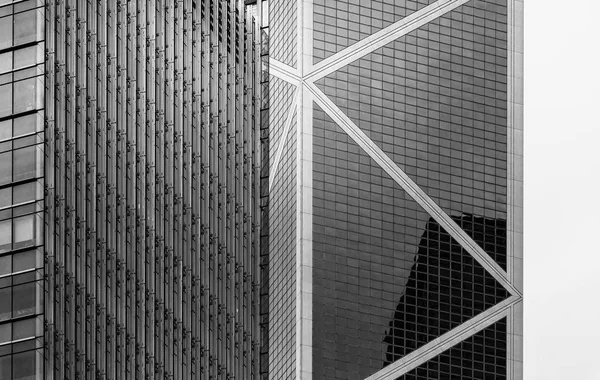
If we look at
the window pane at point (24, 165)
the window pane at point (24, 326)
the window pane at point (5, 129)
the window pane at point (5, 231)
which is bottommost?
the window pane at point (24, 326)

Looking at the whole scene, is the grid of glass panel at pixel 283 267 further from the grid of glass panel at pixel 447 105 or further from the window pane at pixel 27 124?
the window pane at pixel 27 124

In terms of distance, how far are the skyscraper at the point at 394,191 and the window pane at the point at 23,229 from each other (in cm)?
3284

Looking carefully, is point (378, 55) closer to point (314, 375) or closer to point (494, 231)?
point (494, 231)

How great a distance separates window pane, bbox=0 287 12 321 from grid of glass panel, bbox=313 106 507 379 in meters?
33.9

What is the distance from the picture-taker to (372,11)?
129m

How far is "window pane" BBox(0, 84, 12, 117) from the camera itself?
93.5 metres

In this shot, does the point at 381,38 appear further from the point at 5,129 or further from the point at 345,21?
the point at 5,129

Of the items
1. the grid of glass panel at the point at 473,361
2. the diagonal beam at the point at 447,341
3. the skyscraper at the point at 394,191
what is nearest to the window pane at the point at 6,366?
the skyscraper at the point at 394,191

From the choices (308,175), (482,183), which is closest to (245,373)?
(308,175)

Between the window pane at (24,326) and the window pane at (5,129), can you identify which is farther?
the window pane at (5,129)

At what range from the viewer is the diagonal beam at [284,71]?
5012 inches

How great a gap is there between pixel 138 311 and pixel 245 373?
19047 millimetres

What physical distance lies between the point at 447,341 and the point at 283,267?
11259 millimetres

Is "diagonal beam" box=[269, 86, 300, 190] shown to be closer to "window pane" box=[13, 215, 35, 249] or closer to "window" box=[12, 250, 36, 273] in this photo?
"window pane" box=[13, 215, 35, 249]
